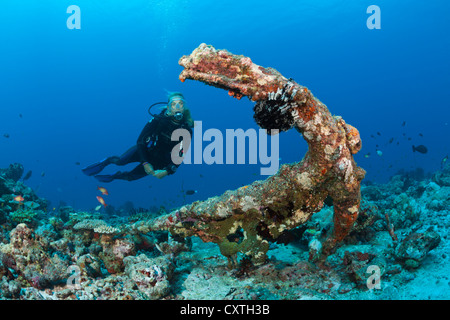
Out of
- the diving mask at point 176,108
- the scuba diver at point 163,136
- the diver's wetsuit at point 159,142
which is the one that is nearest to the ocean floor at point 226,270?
the scuba diver at point 163,136

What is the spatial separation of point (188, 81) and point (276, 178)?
92.5 m

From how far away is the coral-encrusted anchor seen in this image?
2902mm

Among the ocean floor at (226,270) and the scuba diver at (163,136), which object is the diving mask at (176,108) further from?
the ocean floor at (226,270)

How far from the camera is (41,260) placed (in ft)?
15.3

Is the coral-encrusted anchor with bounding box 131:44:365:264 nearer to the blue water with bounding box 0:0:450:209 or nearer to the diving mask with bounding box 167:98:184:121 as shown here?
the diving mask with bounding box 167:98:184:121

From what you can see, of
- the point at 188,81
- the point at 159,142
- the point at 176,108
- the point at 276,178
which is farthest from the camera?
the point at 188,81

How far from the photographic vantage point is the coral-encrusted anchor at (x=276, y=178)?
290 centimetres

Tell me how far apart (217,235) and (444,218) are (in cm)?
575

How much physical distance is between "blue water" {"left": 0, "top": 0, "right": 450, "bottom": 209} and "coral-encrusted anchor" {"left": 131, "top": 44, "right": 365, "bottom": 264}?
21359mm

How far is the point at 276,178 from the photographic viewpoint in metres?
4.08

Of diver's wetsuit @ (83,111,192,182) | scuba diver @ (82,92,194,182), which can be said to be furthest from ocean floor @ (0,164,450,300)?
diver's wetsuit @ (83,111,192,182)

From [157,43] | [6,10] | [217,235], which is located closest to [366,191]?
[217,235]

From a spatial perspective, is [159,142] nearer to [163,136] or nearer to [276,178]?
[163,136]

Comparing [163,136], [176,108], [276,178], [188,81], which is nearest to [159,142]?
[163,136]
